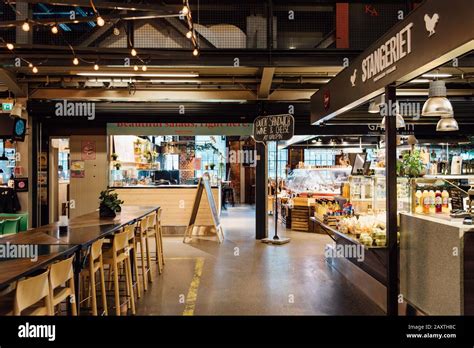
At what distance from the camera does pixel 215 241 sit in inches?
313

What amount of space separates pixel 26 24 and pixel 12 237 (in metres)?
2.34

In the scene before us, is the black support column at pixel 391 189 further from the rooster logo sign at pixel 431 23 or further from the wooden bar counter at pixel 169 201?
the wooden bar counter at pixel 169 201

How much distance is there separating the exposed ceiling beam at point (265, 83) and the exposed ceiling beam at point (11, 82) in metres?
4.83

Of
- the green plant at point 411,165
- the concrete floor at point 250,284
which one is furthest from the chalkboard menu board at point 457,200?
the concrete floor at point 250,284

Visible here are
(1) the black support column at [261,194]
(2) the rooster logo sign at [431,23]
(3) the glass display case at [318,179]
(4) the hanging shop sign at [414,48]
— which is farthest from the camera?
(3) the glass display case at [318,179]

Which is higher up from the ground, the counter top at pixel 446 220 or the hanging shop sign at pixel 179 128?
the hanging shop sign at pixel 179 128

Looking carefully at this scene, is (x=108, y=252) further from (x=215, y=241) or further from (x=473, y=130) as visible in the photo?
(x=473, y=130)

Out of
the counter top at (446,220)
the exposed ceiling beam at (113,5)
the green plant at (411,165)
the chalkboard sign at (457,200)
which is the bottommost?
the counter top at (446,220)

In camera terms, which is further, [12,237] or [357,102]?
[357,102]

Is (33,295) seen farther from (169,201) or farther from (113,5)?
(169,201)

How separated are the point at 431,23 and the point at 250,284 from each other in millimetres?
3654

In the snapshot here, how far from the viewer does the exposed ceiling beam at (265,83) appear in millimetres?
6645

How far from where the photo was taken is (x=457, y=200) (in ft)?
12.7
